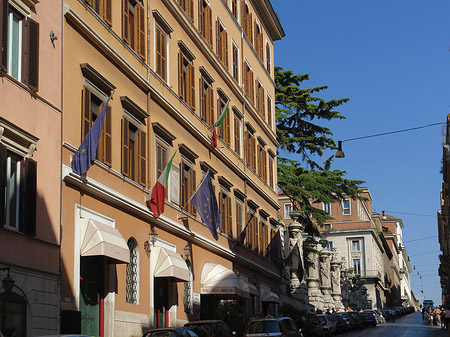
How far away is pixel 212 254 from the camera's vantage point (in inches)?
1309

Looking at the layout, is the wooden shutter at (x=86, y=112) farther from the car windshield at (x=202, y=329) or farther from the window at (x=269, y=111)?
the window at (x=269, y=111)

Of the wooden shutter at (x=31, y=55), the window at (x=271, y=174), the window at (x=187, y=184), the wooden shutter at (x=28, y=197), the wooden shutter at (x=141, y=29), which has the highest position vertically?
the wooden shutter at (x=141, y=29)

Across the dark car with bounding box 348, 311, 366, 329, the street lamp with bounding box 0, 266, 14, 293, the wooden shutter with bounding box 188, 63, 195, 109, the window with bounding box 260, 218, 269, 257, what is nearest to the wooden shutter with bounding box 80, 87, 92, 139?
the street lamp with bounding box 0, 266, 14, 293

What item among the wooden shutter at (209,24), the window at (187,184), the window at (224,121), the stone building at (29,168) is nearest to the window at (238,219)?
the window at (224,121)

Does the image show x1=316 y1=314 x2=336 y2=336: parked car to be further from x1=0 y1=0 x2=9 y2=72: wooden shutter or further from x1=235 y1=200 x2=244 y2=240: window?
x1=0 y1=0 x2=9 y2=72: wooden shutter

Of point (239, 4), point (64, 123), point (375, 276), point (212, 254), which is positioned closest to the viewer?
point (64, 123)

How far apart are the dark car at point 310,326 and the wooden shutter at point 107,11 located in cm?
1939

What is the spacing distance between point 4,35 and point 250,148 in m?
24.9

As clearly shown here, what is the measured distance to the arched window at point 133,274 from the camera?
24234 millimetres

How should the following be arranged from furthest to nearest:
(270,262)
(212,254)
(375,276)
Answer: (375,276), (270,262), (212,254)

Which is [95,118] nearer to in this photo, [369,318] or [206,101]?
[206,101]

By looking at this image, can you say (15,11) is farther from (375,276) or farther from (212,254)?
(375,276)

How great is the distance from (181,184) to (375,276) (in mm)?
85569

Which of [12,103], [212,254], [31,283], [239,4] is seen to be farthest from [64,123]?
[239,4]
